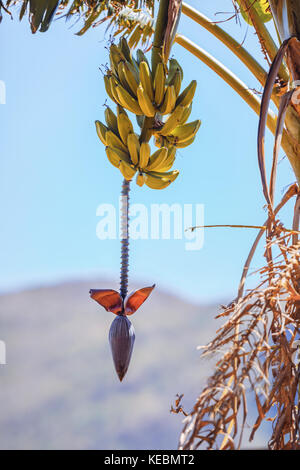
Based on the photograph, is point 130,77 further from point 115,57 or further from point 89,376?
point 89,376

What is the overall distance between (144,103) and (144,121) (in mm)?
36

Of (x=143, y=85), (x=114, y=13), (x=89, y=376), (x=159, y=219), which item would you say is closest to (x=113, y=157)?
(x=143, y=85)

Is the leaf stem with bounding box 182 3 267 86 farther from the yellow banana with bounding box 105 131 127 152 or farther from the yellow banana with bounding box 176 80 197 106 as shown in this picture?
the yellow banana with bounding box 105 131 127 152

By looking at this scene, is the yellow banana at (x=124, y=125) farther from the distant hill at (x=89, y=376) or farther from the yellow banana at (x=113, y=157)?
the distant hill at (x=89, y=376)

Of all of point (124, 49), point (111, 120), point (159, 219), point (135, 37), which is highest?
point (135, 37)

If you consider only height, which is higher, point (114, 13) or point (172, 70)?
point (114, 13)

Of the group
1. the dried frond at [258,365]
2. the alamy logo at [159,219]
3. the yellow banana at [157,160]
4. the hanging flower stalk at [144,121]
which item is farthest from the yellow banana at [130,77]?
the alamy logo at [159,219]

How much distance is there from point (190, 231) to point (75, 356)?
5056mm

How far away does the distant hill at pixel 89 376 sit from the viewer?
5270 millimetres

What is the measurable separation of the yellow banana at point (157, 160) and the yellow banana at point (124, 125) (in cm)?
5

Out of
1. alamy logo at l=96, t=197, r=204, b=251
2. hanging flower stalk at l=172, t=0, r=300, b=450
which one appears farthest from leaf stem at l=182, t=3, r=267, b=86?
alamy logo at l=96, t=197, r=204, b=251

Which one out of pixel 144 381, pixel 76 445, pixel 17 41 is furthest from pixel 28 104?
pixel 76 445

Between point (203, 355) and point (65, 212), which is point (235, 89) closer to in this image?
point (203, 355)

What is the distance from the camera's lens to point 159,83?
683 millimetres
